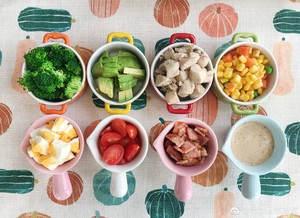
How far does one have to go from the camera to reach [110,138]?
47.3 inches

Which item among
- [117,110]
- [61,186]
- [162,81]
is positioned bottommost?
[61,186]

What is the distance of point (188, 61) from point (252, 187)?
1.37 ft

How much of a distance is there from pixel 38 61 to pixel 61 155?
27cm

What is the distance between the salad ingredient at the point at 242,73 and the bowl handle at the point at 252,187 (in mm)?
233

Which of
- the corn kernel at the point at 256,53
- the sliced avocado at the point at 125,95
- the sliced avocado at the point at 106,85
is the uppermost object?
the corn kernel at the point at 256,53

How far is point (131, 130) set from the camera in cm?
121

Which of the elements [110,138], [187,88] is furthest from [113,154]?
[187,88]

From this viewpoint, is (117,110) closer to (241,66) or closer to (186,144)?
(186,144)

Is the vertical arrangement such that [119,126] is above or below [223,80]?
below

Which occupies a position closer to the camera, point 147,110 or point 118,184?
point 118,184

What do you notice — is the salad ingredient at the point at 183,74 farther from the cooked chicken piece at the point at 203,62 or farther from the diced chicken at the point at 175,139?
the diced chicken at the point at 175,139

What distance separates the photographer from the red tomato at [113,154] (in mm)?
1188

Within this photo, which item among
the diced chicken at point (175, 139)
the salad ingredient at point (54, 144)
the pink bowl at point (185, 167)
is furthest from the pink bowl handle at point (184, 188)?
the salad ingredient at point (54, 144)

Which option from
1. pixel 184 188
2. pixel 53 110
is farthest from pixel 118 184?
pixel 53 110
